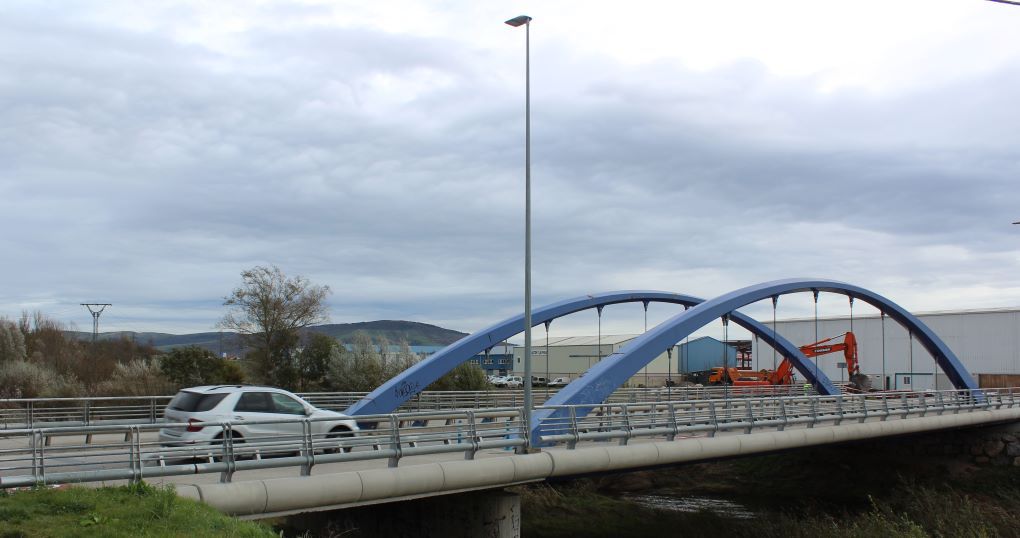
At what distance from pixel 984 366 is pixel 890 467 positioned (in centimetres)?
2901

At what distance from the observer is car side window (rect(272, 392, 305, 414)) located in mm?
17328

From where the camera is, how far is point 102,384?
1506 inches

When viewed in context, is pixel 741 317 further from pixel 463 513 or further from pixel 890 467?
pixel 463 513

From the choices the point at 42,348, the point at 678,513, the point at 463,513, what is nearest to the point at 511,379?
the point at 42,348

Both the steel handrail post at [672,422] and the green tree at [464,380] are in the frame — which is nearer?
the steel handrail post at [672,422]

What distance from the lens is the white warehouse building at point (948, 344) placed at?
2263 inches

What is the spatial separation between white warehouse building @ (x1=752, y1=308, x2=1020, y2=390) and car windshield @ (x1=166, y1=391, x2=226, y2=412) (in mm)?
45065

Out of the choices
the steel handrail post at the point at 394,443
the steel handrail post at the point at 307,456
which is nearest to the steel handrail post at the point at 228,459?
the steel handrail post at the point at 307,456

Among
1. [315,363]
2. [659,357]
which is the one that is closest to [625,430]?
[315,363]

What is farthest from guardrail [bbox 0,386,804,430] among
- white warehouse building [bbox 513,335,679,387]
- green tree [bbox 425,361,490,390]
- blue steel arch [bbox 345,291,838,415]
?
white warehouse building [bbox 513,335,679,387]

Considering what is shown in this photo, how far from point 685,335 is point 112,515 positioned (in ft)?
60.6

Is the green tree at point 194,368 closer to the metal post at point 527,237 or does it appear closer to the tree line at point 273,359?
the tree line at point 273,359

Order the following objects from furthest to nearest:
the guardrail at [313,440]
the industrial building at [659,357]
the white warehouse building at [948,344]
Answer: the industrial building at [659,357] < the white warehouse building at [948,344] < the guardrail at [313,440]

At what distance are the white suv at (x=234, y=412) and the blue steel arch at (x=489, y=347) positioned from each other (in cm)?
572
